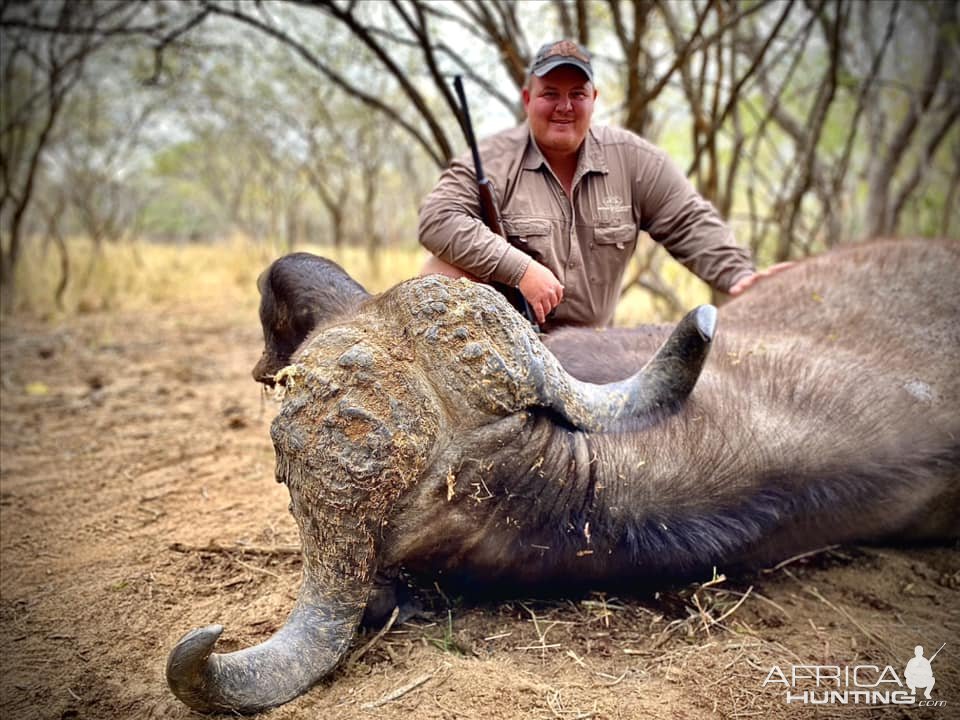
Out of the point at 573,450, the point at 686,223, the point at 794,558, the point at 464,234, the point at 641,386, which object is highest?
the point at 686,223

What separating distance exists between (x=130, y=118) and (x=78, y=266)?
469 centimetres

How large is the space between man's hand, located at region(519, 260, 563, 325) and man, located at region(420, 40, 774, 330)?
0.33 m

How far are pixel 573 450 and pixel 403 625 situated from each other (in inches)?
28.6

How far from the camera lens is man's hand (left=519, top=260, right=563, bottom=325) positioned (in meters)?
2.61

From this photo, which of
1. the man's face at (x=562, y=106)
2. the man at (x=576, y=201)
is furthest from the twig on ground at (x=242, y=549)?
the man's face at (x=562, y=106)

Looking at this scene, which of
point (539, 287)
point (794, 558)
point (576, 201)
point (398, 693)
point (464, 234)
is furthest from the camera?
point (576, 201)

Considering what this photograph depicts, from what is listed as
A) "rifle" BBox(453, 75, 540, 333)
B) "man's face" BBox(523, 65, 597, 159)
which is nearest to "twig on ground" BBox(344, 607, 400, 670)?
"rifle" BBox(453, 75, 540, 333)

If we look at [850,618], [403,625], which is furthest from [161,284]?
[850,618]

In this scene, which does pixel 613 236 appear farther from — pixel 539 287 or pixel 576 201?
pixel 539 287

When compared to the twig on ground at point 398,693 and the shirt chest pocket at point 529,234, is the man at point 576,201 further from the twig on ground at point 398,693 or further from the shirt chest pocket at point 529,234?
the twig on ground at point 398,693

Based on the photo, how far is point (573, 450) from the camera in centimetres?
189

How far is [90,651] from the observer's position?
205cm

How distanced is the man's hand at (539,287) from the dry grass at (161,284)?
4.63m

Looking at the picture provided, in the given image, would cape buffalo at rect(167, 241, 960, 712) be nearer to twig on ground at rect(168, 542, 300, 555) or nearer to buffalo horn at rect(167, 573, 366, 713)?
buffalo horn at rect(167, 573, 366, 713)
